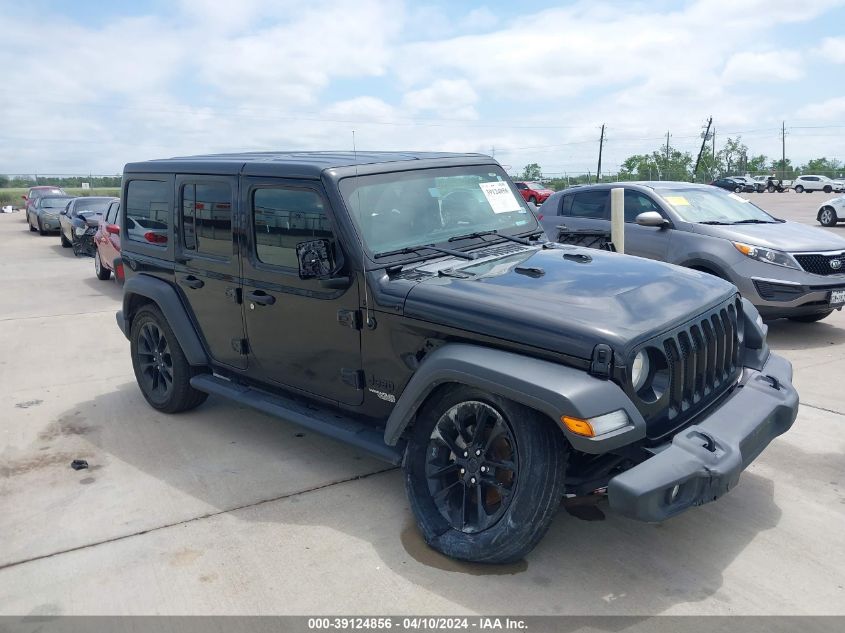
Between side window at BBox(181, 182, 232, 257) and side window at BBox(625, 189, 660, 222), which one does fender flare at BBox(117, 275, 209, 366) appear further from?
side window at BBox(625, 189, 660, 222)

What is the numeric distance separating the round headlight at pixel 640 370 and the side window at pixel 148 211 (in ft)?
11.7

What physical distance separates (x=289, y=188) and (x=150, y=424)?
237cm

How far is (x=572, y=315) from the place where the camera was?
3262 mm

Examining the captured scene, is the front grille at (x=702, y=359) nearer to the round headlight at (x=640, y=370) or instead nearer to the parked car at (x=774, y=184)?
the round headlight at (x=640, y=370)

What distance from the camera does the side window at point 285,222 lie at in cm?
418

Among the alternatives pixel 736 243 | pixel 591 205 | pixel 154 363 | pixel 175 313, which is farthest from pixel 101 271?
pixel 736 243

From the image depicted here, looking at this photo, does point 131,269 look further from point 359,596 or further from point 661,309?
point 661,309

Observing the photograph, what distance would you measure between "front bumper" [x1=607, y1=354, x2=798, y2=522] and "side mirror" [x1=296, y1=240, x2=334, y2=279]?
1.86 metres

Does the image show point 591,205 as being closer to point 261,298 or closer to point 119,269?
point 119,269

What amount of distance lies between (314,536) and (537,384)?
60.8 inches

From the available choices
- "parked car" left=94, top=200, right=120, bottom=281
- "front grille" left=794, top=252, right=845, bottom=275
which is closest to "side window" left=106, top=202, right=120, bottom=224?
"parked car" left=94, top=200, right=120, bottom=281

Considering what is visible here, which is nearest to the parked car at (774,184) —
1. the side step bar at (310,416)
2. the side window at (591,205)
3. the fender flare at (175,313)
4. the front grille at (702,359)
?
the side window at (591,205)

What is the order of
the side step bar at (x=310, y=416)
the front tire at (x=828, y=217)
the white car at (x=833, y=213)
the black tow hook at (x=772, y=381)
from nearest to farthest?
1. the black tow hook at (x=772, y=381)
2. the side step bar at (x=310, y=416)
3. the white car at (x=833, y=213)
4. the front tire at (x=828, y=217)

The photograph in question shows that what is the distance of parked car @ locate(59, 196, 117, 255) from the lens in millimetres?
16672
